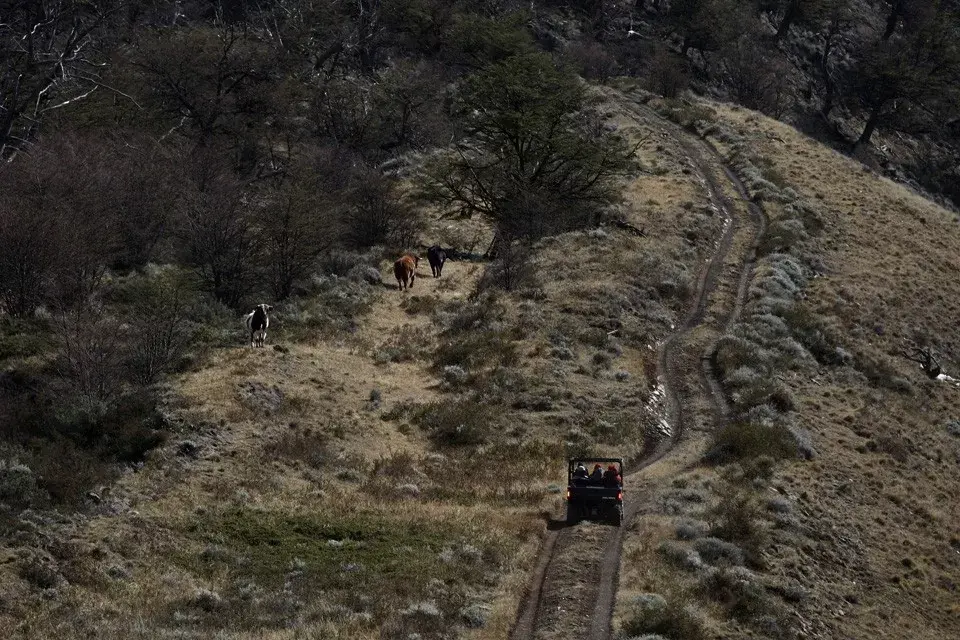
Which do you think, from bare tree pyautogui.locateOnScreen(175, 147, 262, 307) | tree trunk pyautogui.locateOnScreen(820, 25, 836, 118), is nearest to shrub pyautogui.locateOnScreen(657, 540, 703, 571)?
bare tree pyautogui.locateOnScreen(175, 147, 262, 307)

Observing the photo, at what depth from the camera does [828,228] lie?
158 ft

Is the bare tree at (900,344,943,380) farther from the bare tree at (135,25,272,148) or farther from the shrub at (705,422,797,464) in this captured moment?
the bare tree at (135,25,272,148)

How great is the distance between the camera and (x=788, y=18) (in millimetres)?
92500

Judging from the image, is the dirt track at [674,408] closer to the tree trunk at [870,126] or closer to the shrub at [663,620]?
the shrub at [663,620]

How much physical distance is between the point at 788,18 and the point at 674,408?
76.5m

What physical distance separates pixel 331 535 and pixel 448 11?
6116cm

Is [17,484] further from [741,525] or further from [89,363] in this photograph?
[741,525]

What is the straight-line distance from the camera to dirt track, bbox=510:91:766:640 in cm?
1540

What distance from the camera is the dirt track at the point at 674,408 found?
15.4 m

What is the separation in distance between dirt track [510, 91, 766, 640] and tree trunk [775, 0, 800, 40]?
4004 centimetres

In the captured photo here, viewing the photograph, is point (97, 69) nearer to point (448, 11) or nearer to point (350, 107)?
point (350, 107)

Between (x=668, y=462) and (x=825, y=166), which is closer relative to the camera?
(x=668, y=462)

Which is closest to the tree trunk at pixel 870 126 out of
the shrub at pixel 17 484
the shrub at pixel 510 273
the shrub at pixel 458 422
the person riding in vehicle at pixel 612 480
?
the shrub at pixel 510 273

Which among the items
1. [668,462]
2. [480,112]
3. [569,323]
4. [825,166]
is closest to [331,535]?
[668,462]
